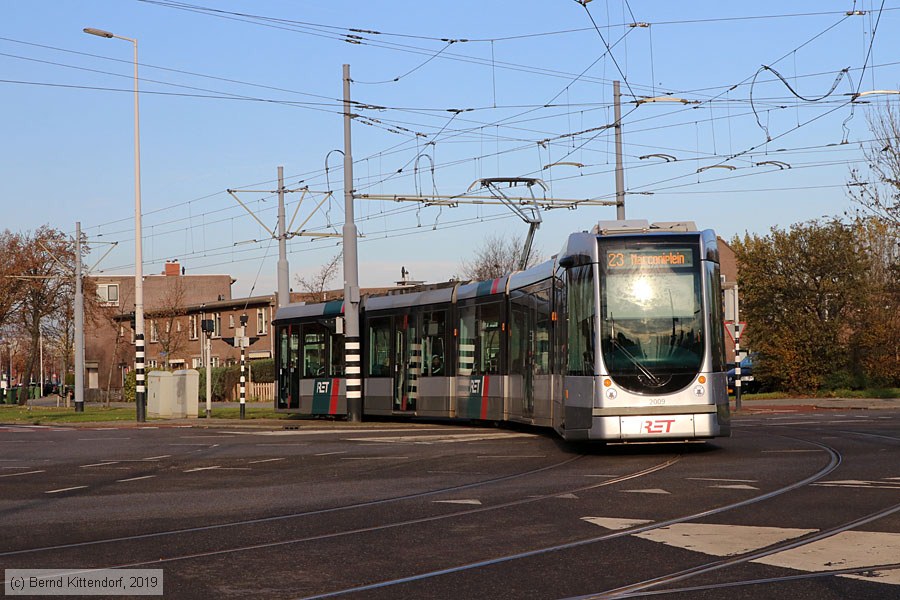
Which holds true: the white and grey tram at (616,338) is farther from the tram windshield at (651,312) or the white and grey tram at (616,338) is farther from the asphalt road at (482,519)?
the asphalt road at (482,519)

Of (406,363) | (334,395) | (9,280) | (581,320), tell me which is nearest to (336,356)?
(334,395)

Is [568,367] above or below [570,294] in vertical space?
below

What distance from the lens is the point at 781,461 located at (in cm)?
1555

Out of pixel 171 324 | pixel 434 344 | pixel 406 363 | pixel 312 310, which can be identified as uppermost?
pixel 171 324

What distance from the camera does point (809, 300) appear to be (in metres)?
41.4

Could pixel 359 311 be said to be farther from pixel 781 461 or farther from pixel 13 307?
pixel 13 307

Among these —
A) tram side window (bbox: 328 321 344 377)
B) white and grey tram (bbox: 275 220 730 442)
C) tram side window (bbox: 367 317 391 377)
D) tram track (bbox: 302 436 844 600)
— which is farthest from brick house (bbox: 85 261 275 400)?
tram track (bbox: 302 436 844 600)

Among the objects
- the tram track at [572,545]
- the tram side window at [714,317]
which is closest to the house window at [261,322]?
the tram side window at [714,317]

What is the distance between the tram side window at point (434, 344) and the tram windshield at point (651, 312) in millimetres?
9649

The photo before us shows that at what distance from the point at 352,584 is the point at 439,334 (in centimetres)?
1897

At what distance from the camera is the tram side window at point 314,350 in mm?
31047

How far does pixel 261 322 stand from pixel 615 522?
66.1 metres

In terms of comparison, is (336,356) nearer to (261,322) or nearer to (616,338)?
(616,338)

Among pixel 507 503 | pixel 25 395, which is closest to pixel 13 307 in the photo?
pixel 25 395
